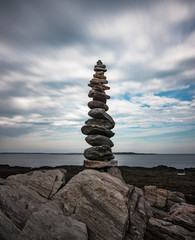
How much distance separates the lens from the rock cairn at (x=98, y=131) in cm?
1327

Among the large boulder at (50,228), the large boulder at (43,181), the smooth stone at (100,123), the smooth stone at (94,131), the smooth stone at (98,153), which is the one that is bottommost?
the large boulder at (50,228)

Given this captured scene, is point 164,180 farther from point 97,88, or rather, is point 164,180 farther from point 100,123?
point 97,88

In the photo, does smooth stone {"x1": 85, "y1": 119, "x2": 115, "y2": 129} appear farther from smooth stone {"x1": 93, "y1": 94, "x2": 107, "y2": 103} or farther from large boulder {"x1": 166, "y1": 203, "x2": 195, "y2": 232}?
large boulder {"x1": 166, "y1": 203, "x2": 195, "y2": 232}

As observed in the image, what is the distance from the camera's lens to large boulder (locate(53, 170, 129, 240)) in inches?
291

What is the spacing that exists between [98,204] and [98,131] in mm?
6411

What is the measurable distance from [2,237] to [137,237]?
5.47 meters

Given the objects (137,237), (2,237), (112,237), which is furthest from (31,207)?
(137,237)

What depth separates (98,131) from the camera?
45.4 feet

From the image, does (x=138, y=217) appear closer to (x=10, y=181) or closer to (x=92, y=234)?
(x=92, y=234)

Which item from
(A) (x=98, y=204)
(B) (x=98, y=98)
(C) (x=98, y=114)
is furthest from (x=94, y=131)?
(A) (x=98, y=204)

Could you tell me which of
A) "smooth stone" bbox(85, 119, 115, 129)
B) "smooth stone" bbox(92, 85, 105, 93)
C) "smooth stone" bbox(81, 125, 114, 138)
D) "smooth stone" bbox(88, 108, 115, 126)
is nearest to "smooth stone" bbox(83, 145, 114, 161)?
"smooth stone" bbox(81, 125, 114, 138)

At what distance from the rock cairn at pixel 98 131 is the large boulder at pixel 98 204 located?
3451 millimetres

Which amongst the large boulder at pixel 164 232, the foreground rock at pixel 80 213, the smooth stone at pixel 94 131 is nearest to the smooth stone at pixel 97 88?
the smooth stone at pixel 94 131

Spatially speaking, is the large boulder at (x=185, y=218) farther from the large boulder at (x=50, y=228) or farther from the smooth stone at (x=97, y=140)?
the large boulder at (x=50, y=228)
